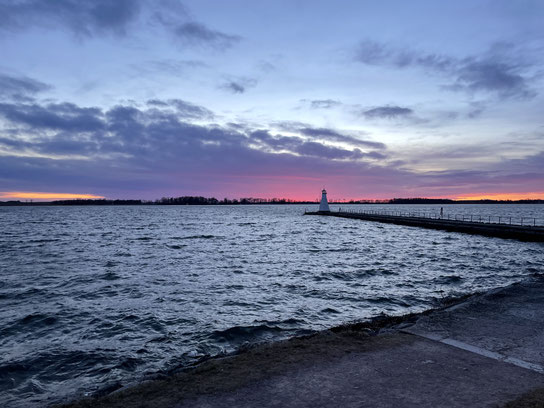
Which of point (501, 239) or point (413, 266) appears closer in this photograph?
point (413, 266)

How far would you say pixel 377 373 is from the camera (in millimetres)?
6109

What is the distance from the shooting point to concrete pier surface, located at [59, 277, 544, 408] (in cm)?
527

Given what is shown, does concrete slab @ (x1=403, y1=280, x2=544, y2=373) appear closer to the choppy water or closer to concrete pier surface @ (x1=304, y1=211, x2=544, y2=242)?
the choppy water

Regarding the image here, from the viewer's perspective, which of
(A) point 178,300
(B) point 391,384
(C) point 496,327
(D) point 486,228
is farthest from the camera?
(D) point 486,228

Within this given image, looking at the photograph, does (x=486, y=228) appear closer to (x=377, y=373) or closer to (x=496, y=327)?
(x=496, y=327)

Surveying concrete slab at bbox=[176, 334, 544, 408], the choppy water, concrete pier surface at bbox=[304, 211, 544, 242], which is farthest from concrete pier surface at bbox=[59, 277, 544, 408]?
concrete pier surface at bbox=[304, 211, 544, 242]

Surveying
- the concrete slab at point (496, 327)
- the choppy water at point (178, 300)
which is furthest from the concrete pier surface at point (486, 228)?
the concrete slab at point (496, 327)

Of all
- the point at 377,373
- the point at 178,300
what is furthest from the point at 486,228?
the point at 377,373

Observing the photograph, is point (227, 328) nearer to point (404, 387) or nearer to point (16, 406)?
point (16, 406)

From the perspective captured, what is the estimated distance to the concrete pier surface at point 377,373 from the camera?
17.3 ft

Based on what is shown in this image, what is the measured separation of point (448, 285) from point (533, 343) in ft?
37.8

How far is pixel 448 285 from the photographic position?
18344mm

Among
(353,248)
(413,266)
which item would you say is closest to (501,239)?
(353,248)

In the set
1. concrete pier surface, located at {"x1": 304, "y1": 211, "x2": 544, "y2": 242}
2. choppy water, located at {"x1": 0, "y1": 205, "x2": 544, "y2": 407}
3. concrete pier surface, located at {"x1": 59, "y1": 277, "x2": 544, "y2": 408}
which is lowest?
choppy water, located at {"x1": 0, "y1": 205, "x2": 544, "y2": 407}
